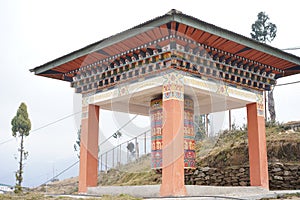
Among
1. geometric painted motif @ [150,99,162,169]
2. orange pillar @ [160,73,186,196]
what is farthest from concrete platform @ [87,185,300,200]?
geometric painted motif @ [150,99,162,169]

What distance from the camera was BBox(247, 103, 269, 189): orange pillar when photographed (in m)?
10.2

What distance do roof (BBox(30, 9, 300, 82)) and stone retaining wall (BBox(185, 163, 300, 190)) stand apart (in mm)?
3029

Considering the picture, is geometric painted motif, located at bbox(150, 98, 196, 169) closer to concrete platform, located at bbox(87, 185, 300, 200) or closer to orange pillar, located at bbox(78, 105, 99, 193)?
concrete platform, located at bbox(87, 185, 300, 200)

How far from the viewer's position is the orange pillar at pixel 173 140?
7.93 m

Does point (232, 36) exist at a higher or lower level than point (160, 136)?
higher

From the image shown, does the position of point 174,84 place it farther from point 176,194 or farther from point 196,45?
point 176,194

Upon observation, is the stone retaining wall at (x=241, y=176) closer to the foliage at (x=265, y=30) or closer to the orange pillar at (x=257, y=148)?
the orange pillar at (x=257, y=148)

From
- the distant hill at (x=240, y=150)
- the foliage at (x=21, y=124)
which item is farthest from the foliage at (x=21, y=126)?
the distant hill at (x=240, y=150)

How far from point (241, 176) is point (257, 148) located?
2.30 metres

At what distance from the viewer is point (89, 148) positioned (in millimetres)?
10539

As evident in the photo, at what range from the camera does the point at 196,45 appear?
344 inches

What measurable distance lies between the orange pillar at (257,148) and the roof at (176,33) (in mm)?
1467

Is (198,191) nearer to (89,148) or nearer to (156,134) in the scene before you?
(156,134)

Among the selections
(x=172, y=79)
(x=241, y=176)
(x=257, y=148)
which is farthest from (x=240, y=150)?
(x=172, y=79)
